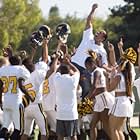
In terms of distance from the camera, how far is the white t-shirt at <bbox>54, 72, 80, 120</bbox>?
12.5 metres

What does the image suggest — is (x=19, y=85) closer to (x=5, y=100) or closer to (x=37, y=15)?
(x=5, y=100)

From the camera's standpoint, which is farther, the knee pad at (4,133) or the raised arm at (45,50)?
the raised arm at (45,50)

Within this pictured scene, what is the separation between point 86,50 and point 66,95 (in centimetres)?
267

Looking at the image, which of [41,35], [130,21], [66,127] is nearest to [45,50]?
[41,35]

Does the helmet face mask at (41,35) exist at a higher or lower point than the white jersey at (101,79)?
higher

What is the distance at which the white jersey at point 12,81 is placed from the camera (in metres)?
12.7

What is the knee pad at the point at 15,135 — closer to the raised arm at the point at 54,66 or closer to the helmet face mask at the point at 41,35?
the raised arm at the point at 54,66

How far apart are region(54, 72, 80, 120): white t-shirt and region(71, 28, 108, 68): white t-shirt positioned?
2299 mm

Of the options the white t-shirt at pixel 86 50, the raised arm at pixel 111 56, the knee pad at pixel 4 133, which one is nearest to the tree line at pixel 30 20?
the white t-shirt at pixel 86 50

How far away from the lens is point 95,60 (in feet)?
46.2

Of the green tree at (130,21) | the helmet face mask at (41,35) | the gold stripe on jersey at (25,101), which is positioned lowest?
the gold stripe on jersey at (25,101)

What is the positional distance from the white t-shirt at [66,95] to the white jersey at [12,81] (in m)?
0.64

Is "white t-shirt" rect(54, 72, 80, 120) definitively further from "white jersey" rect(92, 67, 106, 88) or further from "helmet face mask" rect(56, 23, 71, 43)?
"helmet face mask" rect(56, 23, 71, 43)

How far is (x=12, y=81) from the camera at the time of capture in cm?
1283
